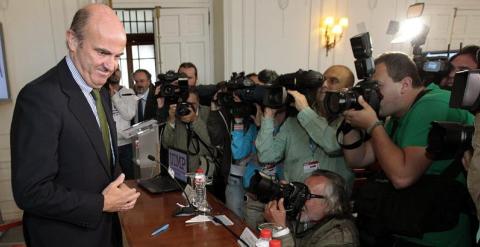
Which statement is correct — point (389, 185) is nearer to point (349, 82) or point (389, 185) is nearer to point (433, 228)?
point (433, 228)

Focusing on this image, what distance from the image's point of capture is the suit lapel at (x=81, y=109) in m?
1.10

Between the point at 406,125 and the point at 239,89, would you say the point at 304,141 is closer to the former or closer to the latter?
the point at 239,89

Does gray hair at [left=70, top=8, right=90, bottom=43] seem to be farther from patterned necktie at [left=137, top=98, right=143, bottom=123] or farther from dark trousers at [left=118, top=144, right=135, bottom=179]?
patterned necktie at [left=137, top=98, right=143, bottom=123]

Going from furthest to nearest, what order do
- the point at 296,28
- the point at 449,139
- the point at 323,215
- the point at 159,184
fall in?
the point at 296,28 → the point at 159,184 → the point at 323,215 → the point at 449,139

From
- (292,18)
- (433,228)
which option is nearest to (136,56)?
(292,18)

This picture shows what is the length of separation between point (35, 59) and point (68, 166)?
11.6ft

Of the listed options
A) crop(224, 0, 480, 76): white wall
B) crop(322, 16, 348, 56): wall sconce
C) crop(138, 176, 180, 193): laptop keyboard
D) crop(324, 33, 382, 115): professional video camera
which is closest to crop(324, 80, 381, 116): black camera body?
crop(324, 33, 382, 115): professional video camera

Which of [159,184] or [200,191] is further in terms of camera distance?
[159,184]

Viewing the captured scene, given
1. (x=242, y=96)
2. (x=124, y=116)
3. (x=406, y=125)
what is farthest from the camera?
(x=124, y=116)

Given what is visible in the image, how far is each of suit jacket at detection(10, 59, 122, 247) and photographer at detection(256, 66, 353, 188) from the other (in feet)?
3.14

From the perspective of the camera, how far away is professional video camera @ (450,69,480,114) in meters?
0.89

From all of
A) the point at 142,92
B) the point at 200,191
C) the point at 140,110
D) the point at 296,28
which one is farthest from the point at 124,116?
the point at 296,28

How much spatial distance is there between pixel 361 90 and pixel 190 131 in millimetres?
1283

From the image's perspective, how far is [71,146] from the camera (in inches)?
42.9
